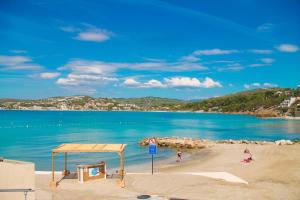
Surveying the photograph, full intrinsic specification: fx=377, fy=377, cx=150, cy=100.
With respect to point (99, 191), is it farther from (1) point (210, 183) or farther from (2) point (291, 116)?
(2) point (291, 116)

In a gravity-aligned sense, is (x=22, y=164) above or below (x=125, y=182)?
above

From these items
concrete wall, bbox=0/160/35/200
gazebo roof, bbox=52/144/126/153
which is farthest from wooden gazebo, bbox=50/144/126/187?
concrete wall, bbox=0/160/35/200

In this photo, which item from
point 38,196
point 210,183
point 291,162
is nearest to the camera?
point 38,196

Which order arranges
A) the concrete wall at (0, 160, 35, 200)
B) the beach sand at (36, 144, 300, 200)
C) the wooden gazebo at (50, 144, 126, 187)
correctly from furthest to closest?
the wooden gazebo at (50, 144, 126, 187)
the beach sand at (36, 144, 300, 200)
the concrete wall at (0, 160, 35, 200)

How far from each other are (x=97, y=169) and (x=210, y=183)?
6255mm

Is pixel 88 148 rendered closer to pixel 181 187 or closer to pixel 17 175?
pixel 181 187

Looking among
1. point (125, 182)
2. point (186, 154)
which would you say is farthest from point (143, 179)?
point (186, 154)

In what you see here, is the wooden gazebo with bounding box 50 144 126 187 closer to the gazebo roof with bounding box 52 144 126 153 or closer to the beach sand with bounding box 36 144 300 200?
the gazebo roof with bounding box 52 144 126 153

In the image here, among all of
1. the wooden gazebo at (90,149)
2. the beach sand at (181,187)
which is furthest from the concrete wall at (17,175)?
the wooden gazebo at (90,149)

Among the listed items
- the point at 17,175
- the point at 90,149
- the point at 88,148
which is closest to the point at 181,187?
the point at 90,149

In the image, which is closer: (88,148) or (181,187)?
(181,187)

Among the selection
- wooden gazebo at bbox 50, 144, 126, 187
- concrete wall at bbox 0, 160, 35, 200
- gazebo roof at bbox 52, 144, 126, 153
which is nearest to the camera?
concrete wall at bbox 0, 160, 35, 200

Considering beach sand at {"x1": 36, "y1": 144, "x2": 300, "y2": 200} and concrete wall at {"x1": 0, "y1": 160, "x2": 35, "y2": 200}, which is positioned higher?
concrete wall at {"x1": 0, "y1": 160, "x2": 35, "y2": 200}

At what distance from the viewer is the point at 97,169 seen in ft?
69.1
